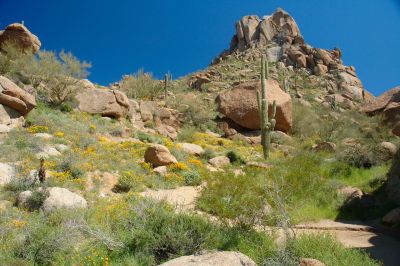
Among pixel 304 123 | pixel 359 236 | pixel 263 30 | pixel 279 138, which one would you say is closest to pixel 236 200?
pixel 359 236

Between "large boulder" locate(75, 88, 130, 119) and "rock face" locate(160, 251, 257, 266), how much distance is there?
53.1 ft

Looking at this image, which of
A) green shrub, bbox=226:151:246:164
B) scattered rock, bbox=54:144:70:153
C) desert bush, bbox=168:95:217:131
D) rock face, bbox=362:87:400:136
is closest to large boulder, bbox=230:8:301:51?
desert bush, bbox=168:95:217:131

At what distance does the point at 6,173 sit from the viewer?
1009 centimetres

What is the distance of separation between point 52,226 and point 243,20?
6422 centimetres

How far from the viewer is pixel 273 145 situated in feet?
69.3

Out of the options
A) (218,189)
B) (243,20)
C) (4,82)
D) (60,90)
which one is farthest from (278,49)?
(218,189)

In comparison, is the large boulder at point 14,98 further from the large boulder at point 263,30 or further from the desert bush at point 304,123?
the large boulder at point 263,30

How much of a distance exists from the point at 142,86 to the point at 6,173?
2051cm

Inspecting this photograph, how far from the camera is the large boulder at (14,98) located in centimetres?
1523

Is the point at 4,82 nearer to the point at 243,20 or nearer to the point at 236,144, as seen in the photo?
the point at 236,144

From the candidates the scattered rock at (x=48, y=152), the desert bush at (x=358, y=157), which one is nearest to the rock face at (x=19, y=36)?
the scattered rock at (x=48, y=152)

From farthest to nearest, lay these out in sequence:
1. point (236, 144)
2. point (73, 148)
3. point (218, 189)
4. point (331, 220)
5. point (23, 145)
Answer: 1. point (236, 144)
2. point (73, 148)
3. point (23, 145)
4. point (331, 220)
5. point (218, 189)

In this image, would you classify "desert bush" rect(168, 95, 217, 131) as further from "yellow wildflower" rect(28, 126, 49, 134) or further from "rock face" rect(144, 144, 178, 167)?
"yellow wildflower" rect(28, 126, 49, 134)

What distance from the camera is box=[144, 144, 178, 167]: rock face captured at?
537 inches
